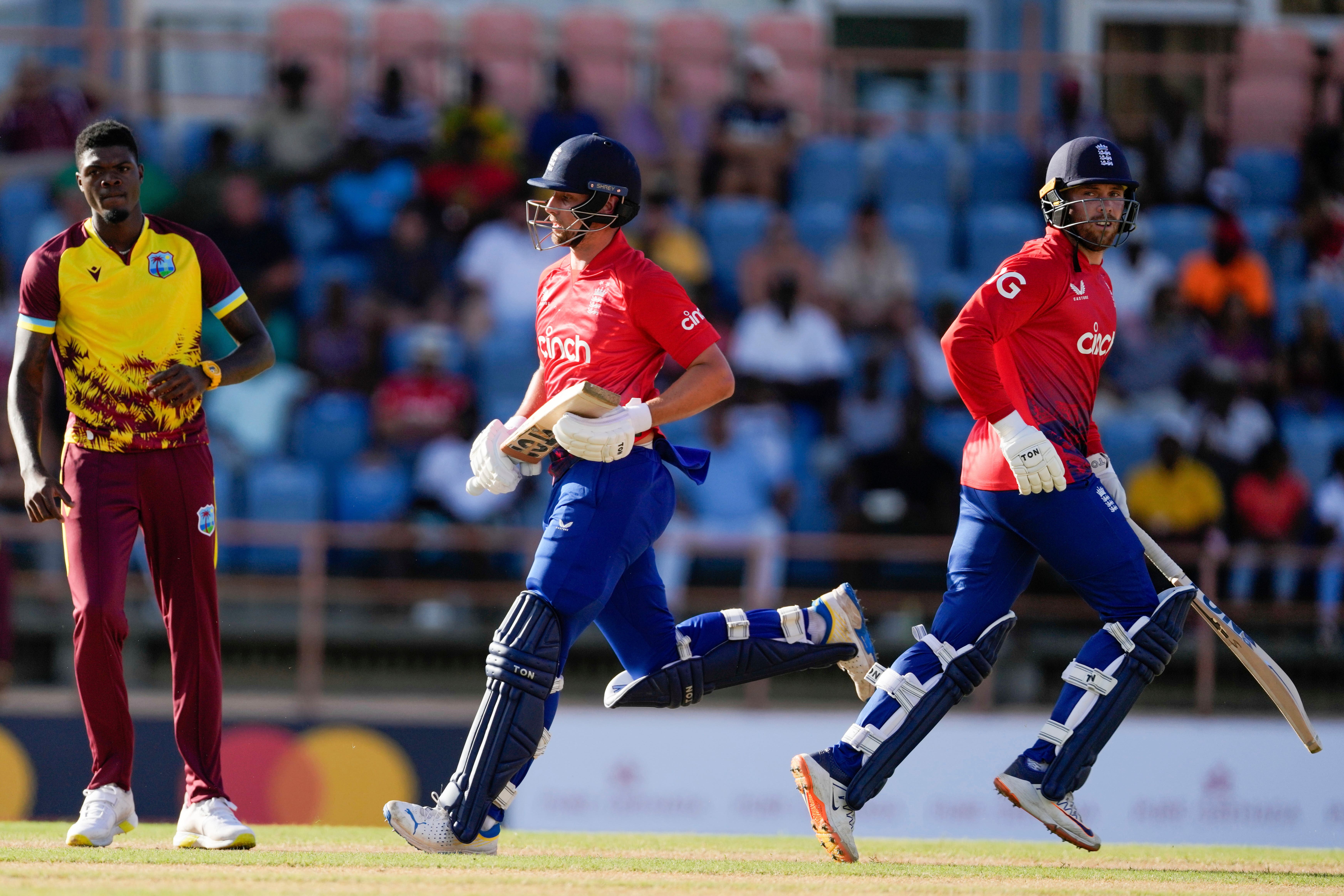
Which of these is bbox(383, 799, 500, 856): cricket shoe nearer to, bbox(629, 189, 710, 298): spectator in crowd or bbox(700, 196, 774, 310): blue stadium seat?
bbox(629, 189, 710, 298): spectator in crowd

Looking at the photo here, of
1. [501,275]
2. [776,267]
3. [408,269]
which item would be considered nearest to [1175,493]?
[776,267]

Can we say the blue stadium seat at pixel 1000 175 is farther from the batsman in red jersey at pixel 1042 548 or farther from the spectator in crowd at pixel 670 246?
the batsman in red jersey at pixel 1042 548

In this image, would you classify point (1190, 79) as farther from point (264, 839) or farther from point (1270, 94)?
point (264, 839)

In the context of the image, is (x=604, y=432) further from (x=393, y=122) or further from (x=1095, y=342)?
(x=393, y=122)

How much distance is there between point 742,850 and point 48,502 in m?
2.70

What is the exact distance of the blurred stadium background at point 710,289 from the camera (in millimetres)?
10766

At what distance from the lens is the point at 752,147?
14578 millimetres

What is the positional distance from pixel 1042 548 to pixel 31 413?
3404mm

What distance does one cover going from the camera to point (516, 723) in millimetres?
5145

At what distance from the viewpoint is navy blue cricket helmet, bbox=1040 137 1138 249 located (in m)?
5.68

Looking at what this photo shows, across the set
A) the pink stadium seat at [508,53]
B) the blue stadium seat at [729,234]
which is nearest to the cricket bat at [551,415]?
the blue stadium seat at [729,234]

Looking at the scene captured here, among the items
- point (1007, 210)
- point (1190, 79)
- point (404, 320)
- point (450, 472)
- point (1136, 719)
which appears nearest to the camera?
point (1136, 719)

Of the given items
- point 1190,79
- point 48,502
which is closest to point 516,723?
point 48,502

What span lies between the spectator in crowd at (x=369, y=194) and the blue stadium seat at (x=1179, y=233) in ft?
21.4
